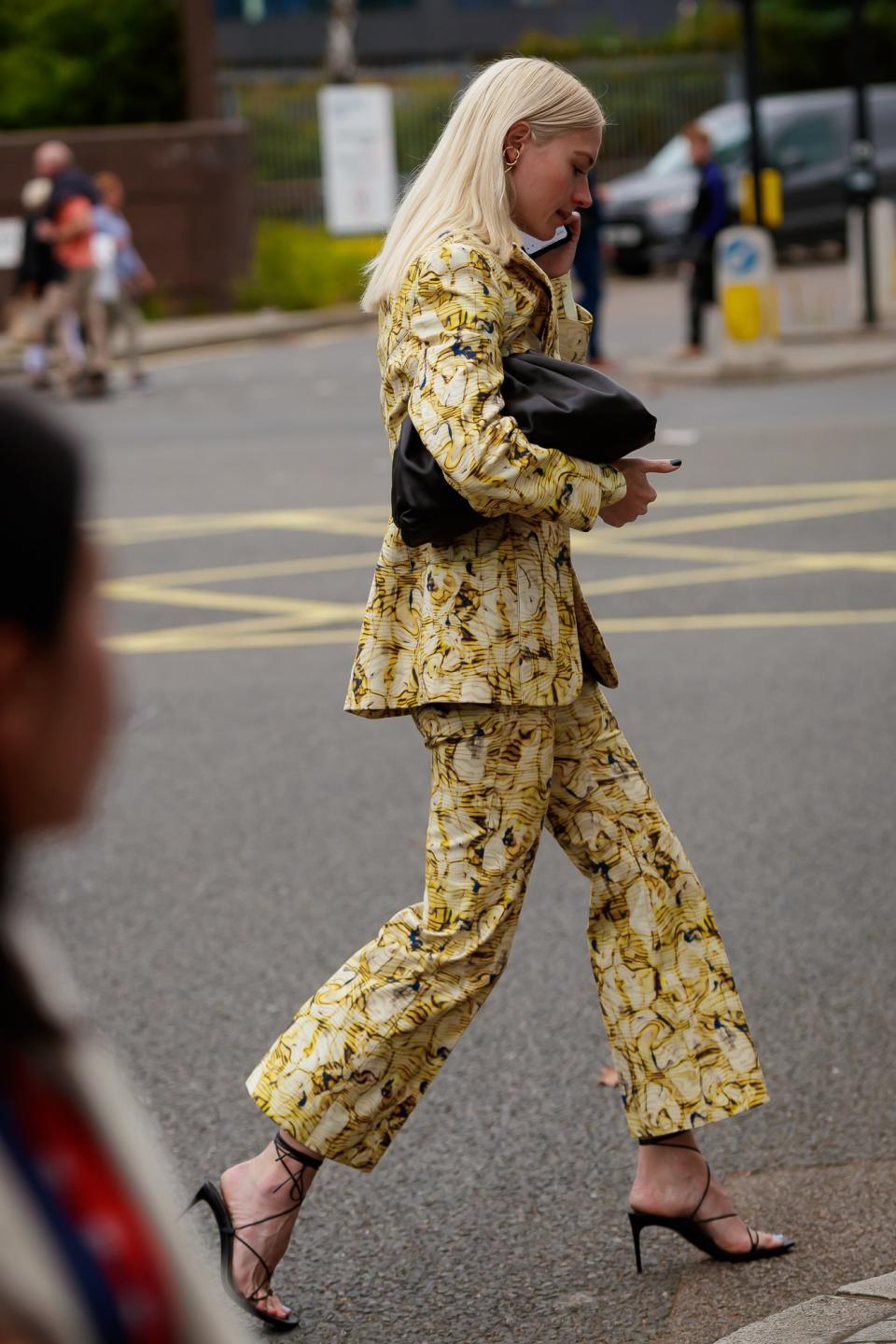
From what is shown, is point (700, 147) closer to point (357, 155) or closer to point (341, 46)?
point (357, 155)

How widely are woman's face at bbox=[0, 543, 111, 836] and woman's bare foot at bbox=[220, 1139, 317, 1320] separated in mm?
2089

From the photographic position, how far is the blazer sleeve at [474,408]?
2959 mm

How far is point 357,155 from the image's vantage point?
27703 millimetres

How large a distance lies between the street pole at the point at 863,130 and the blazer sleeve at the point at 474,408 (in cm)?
1650

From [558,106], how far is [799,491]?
8.76m

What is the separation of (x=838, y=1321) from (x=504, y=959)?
73 cm

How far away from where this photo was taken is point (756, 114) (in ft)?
56.9

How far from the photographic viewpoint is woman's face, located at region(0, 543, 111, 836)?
3.79 feet

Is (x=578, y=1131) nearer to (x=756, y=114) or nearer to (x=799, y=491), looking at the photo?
(x=799, y=491)

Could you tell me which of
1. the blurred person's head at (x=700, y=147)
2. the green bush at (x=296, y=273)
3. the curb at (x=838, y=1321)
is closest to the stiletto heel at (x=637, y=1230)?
the curb at (x=838, y=1321)

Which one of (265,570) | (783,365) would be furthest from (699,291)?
(265,570)

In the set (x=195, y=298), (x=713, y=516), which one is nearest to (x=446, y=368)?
(x=713, y=516)

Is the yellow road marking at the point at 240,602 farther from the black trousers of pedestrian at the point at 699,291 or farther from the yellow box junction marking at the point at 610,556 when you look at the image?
the black trousers of pedestrian at the point at 699,291

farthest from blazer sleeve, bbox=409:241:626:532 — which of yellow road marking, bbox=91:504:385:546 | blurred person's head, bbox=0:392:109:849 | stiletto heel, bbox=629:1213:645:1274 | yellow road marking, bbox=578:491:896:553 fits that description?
yellow road marking, bbox=91:504:385:546
